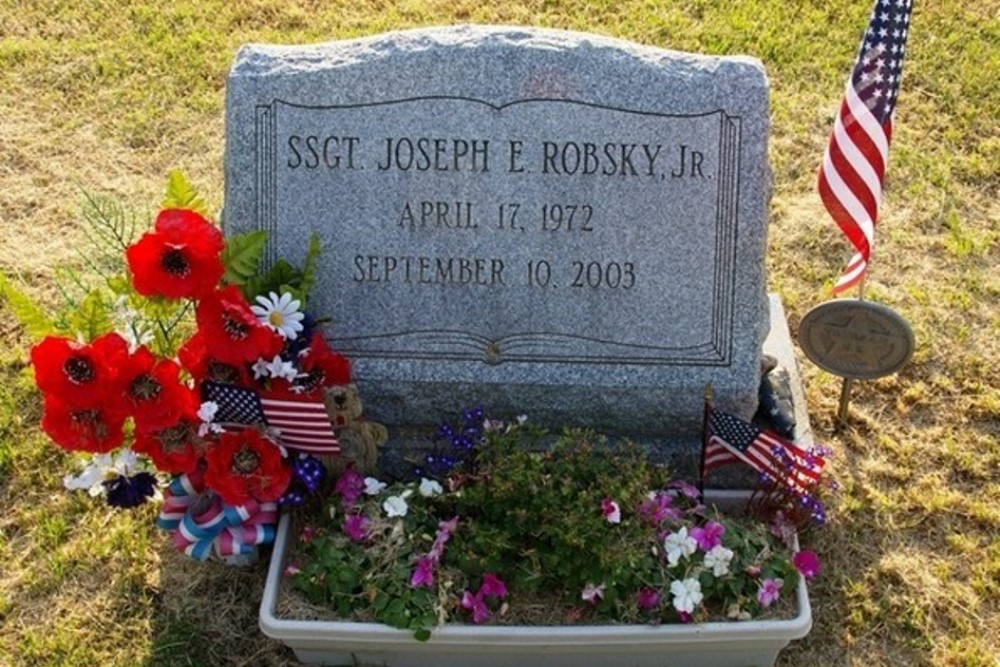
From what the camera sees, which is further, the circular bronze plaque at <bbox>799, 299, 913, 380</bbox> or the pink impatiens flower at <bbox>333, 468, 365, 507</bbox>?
the circular bronze plaque at <bbox>799, 299, 913, 380</bbox>

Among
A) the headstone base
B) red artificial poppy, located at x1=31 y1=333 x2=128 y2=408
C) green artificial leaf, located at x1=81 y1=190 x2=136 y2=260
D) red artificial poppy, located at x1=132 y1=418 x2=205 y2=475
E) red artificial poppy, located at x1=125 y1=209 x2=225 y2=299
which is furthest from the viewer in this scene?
green artificial leaf, located at x1=81 y1=190 x2=136 y2=260

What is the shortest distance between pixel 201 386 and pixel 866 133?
237 cm

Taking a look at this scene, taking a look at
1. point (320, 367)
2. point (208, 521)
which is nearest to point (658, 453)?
point (320, 367)

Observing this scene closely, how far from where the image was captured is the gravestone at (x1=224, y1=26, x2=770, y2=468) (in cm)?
420

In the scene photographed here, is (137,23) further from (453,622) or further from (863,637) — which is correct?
(863,637)

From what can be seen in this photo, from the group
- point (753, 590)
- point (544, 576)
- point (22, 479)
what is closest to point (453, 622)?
point (544, 576)

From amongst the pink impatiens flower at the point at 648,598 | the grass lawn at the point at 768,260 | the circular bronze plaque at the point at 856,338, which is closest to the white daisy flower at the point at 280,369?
the grass lawn at the point at 768,260

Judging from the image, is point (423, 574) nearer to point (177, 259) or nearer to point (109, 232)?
point (177, 259)

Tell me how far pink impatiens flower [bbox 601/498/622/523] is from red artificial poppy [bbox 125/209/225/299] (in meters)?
1.34

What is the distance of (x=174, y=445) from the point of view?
153 inches

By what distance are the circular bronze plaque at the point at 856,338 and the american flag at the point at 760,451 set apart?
0.58m

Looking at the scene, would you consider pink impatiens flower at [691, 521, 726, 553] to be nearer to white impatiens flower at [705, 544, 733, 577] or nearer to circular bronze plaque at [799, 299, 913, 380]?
white impatiens flower at [705, 544, 733, 577]

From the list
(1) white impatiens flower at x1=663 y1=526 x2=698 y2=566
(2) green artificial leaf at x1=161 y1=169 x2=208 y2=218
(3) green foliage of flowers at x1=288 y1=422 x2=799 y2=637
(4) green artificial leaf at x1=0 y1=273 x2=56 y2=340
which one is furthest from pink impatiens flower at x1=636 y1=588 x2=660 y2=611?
(4) green artificial leaf at x1=0 y1=273 x2=56 y2=340

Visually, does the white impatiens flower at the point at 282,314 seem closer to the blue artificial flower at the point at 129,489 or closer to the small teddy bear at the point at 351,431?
the small teddy bear at the point at 351,431
